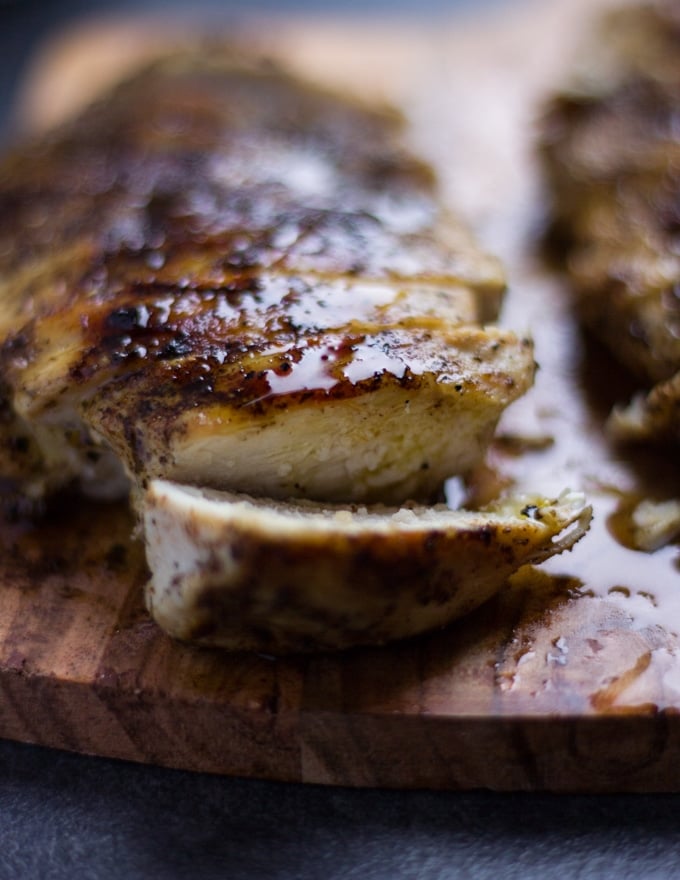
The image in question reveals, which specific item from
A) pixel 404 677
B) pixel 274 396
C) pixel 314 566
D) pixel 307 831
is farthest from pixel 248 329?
pixel 307 831

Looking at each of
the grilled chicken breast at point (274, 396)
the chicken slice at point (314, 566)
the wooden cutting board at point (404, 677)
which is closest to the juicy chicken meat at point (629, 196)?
the wooden cutting board at point (404, 677)

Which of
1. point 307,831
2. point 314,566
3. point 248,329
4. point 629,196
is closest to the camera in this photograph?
point 314,566

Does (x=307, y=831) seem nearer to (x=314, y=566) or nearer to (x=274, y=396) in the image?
(x=314, y=566)

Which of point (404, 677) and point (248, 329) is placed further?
point (248, 329)

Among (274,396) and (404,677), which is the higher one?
(274,396)

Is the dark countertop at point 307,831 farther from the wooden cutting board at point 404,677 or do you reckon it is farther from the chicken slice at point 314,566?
the chicken slice at point 314,566

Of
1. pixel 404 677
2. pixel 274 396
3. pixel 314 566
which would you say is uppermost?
pixel 274 396

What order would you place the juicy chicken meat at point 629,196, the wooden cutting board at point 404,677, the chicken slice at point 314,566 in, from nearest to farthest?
1. the chicken slice at point 314,566
2. the wooden cutting board at point 404,677
3. the juicy chicken meat at point 629,196

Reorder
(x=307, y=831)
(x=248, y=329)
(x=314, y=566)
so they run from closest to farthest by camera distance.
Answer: (x=314, y=566) < (x=307, y=831) < (x=248, y=329)
